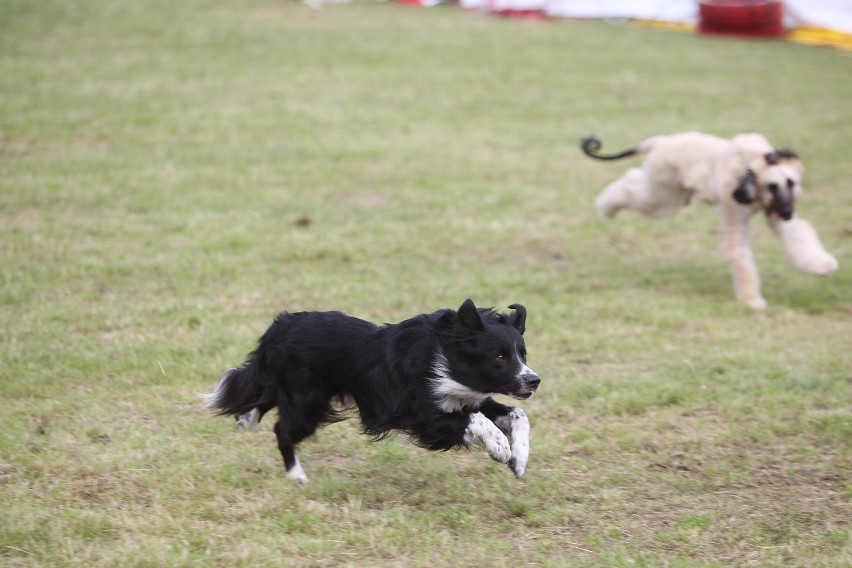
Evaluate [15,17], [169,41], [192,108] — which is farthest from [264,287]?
[15,17]

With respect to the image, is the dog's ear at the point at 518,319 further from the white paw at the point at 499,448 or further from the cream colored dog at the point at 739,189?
the cream colored dog at the point at 739,189

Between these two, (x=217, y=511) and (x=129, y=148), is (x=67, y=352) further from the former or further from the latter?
(x=129, y=148)

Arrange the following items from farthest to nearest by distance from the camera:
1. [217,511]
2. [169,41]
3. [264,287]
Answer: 1. [169,41]
2. [264,287]
3. [217,511]

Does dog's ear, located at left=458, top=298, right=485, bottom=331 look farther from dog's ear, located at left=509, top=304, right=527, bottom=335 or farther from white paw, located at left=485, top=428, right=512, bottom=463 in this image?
white paw, located at left=485, top=428, right=512, bottom=463

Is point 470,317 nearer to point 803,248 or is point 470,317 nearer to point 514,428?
point 514,428

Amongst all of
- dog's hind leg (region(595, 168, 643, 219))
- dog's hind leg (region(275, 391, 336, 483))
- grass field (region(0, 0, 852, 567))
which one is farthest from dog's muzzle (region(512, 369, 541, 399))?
dog's hind leg (region(595, 168, 643, 219))

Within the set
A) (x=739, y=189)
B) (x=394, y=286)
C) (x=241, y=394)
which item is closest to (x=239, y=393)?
(x=241, y=394)

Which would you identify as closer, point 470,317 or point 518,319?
point 470,317

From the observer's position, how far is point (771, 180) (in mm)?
8852

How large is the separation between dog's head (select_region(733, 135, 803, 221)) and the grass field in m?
0.98

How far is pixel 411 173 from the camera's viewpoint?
12914 millimetres

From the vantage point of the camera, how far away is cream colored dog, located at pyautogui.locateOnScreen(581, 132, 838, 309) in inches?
350

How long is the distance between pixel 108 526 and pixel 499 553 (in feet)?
5.92

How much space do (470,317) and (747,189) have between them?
15.4 ft
